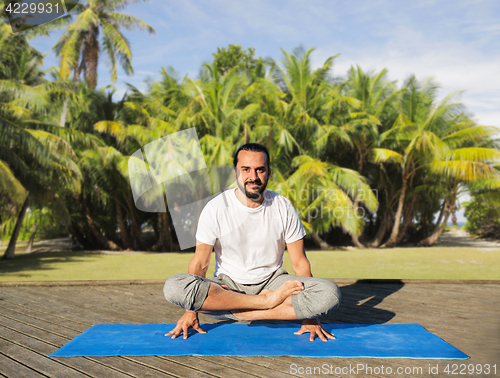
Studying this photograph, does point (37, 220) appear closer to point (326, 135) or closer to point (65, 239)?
point (65, 239)

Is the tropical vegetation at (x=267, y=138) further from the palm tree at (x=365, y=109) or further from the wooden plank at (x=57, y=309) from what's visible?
the wooden plank at (x=57, y=309)

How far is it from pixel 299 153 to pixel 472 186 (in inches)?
288

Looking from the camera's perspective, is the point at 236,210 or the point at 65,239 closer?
the point at 236,210

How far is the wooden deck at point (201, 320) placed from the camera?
6.56 ft

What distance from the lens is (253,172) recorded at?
2.60m

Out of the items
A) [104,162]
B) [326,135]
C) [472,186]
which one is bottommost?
[472,186]

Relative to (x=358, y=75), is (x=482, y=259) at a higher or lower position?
lower

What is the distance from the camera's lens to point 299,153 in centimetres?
1597

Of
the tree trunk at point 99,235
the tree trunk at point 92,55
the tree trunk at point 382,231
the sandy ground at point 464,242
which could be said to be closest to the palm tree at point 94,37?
the tree trunk at point 92,55

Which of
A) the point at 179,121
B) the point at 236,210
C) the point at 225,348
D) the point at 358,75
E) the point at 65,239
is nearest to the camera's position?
the point at 225,348

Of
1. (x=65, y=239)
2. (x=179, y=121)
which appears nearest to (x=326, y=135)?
(x=179, y=121)

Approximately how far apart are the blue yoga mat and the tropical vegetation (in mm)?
10786

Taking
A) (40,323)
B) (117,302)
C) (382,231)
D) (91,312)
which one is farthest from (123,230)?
(40,323)

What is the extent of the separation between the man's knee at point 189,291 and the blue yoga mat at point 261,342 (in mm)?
246
